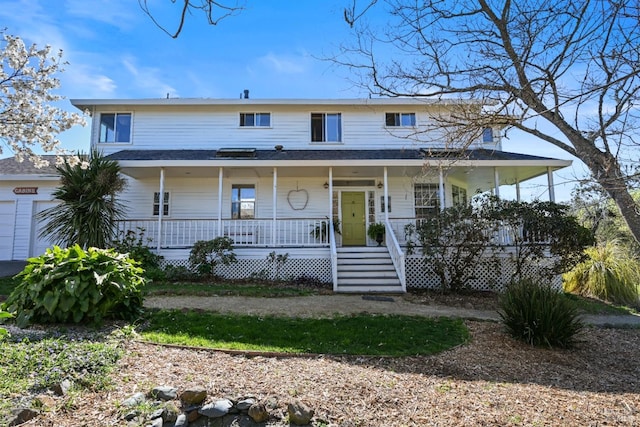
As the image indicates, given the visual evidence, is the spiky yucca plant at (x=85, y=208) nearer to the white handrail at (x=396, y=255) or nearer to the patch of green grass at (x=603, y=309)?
the white handrail at (x=396, y=255)

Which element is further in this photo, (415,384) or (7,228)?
(7,228)

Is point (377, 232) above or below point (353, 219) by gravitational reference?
below

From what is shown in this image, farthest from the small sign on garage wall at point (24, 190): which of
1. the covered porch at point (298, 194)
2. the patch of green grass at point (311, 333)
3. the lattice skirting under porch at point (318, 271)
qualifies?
the patch of green grass at point (311, 333)

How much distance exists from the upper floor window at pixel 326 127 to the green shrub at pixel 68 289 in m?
10.4

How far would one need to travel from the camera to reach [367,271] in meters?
10.8

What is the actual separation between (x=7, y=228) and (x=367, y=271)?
1301 centimetres

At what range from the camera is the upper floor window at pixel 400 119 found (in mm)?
14711

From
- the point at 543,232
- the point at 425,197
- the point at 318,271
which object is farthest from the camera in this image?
the point at 425,197

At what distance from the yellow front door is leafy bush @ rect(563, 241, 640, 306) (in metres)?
6.73

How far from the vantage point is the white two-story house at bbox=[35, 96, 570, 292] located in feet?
38.9

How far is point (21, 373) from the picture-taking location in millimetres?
3609

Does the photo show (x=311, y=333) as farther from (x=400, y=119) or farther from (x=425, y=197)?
(x=400, y=119)

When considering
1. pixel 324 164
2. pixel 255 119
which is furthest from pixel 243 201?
pixel 324 164

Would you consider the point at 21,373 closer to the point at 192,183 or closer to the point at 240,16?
the point at 240,16
